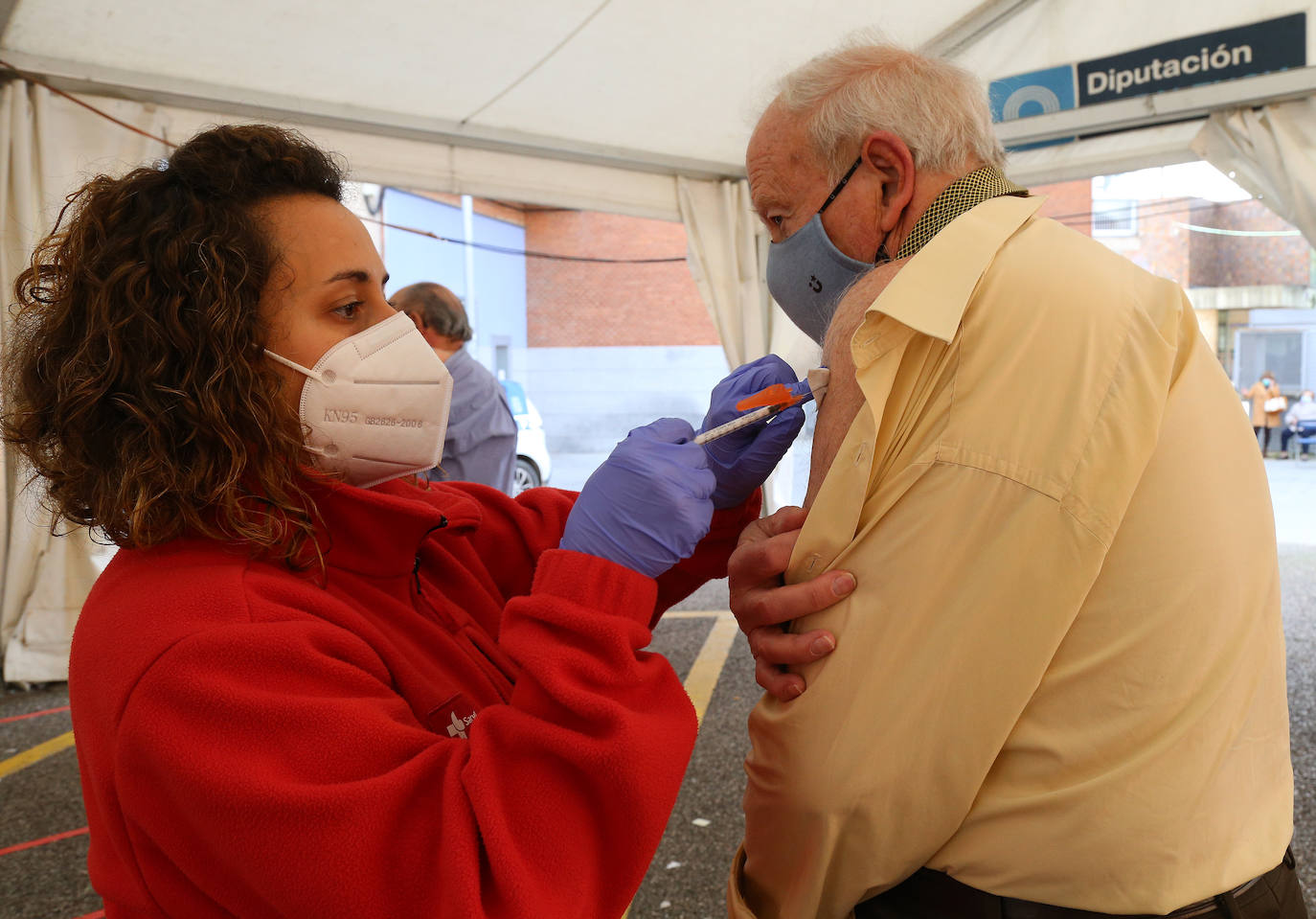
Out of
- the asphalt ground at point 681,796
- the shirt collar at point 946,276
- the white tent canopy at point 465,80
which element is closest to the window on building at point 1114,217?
the asphalt ground at point 681,796

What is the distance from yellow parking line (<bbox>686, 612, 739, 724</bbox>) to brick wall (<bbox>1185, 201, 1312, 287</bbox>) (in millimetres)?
20170

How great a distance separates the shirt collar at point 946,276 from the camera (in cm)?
96

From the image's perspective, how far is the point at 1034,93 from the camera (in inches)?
162

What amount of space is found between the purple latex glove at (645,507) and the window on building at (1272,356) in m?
23.5

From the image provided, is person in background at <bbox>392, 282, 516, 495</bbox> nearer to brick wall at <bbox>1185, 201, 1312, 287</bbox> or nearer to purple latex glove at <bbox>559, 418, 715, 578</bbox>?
purple latex glove at <bbox>559, 418, 715, 578</bbox>

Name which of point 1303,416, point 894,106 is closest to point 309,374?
point 894,106

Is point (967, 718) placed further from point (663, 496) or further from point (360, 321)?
point (360, 321)

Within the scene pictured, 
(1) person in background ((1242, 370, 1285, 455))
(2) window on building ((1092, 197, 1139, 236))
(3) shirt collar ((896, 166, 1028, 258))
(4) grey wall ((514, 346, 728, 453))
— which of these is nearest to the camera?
(3) shirt collar ((896, 166, 1028, 258))

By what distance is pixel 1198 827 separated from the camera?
0.94m

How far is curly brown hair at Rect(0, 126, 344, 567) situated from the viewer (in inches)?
40.2

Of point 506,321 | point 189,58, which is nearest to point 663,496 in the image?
point 189,58

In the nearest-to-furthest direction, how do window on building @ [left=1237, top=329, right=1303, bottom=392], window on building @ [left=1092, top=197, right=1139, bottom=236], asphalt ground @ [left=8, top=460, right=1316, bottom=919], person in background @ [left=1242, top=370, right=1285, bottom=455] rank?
asphalt ground @ [left=8, top=460, right=1316, bottom=919] → person in background @ [left=1242, top=370, right=1285, bottom=455] → window on building @ [left=1092, top=197, right=1139, bottom=236] → window on building @ [left=1237, top=329, right=1303, bottom=392]

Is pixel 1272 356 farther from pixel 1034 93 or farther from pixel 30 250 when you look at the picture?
pixel 30 250

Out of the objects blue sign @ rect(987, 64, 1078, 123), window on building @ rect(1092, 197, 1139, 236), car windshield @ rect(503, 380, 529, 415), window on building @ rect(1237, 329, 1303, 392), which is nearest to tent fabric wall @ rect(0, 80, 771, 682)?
blue sign @ rect(987, 64, 1078, 123)
